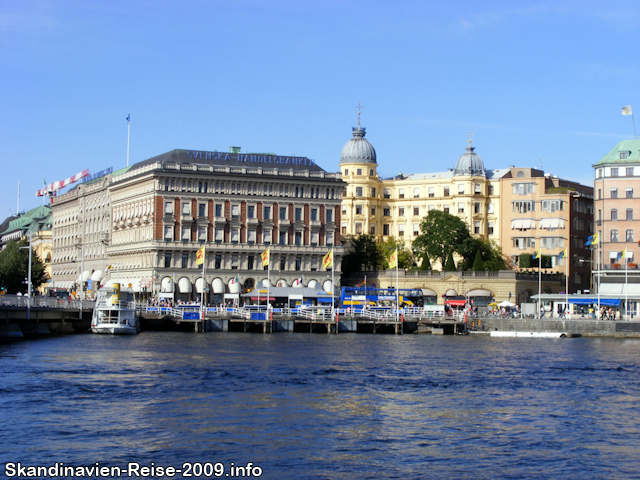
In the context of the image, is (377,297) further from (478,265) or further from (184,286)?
(184,286)

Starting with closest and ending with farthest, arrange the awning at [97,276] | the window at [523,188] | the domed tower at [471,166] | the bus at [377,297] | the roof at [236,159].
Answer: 1. the bus at [377,297]
2. the roof at [236,159]
3. the awning at [97,276]
4. the window at [523,188]
5. the domed tower at [471,166]

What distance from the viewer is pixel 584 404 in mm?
53875

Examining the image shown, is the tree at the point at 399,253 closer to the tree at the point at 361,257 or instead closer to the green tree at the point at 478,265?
the tree at the point at 361,257

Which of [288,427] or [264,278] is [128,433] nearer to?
[288,427]

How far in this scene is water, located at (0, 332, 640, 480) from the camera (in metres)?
39.1

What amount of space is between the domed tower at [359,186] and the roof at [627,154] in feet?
157

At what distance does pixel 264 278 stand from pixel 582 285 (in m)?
53.0

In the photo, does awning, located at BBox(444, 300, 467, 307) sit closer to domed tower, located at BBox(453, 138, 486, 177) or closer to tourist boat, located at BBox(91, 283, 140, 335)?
domed tower, located at BBox(453, 138, 486, 177)

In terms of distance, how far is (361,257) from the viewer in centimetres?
16288

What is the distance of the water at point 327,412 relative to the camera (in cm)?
3906

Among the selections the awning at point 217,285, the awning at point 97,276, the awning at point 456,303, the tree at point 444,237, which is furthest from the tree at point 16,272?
the awning at point 456,303

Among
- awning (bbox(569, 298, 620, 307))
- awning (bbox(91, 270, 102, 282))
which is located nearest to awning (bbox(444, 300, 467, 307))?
awning (bbox(569, 298, 620, 307))

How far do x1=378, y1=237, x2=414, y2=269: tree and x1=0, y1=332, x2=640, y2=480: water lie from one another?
82286 millimetres

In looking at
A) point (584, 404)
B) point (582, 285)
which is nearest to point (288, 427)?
point (584, 404)
